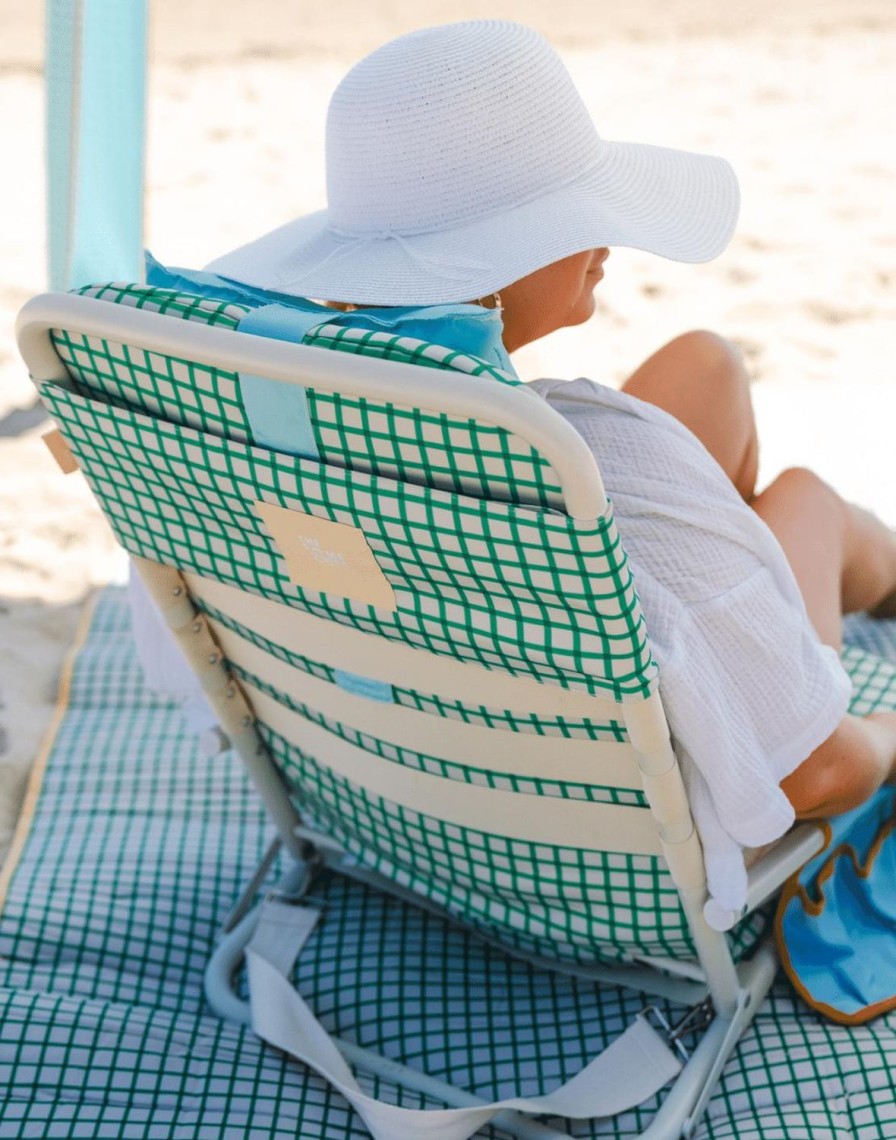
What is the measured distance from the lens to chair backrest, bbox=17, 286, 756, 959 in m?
0.97

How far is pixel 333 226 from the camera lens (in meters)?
1.37

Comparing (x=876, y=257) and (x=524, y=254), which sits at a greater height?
(x=524, y=254)

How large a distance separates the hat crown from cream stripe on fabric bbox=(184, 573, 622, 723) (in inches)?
15.6

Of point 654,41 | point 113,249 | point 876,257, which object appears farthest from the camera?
point 654,41

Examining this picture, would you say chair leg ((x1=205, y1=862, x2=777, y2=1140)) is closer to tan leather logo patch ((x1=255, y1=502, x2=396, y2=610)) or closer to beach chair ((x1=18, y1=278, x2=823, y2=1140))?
beach chair ((x1=18, y1=278, x2=823, y2=1140))

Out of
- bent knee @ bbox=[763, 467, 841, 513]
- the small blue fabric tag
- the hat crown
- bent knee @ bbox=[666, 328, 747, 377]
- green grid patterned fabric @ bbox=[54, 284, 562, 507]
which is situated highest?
the hat crown

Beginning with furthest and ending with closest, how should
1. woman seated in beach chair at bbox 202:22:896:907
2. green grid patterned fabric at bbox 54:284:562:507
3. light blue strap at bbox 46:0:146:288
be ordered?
light blue strap at bbox 46:0:146:288
woman seated in beach chair at bbox 202:22:896:907
green grid patterned fabric at bbox 54:284:562:507

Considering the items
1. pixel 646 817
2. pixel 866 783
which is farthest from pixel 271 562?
pixel 866 783

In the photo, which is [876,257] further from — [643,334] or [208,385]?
[208,385]

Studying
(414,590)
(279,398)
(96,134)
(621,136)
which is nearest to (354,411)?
(279,398)

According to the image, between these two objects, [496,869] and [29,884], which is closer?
[496,869]

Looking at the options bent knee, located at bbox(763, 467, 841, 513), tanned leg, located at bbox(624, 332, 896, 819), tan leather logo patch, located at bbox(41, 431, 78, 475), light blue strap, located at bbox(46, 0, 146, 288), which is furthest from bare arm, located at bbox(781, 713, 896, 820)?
light blue strap, located at bbox(46, 0, 146, 288)

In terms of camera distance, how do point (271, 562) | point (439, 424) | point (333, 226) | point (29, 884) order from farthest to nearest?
1. point (29, 884)
2. point (333, 226)
3. point (271, 562)
4. point (439, 424)

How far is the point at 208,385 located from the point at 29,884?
3.47 feet
